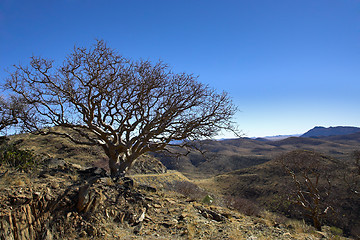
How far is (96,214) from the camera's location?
21.9 feet

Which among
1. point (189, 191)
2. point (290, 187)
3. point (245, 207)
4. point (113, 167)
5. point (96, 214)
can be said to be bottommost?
point (290, 187)

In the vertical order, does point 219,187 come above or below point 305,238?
below

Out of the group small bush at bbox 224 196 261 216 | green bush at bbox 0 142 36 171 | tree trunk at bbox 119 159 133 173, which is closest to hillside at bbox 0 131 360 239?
small bush at bbox 224 196 261 216

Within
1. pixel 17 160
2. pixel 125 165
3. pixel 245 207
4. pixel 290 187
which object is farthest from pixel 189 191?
pixel 290 187

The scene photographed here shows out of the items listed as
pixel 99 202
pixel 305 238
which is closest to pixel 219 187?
pixel 305 238

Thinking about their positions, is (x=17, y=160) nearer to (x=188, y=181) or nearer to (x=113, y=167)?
(x=113, y=167)

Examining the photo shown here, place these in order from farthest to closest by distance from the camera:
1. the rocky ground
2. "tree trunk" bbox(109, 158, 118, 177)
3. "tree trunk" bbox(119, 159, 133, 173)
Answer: "tree trunk" bbox(119, 159, 133, 173) < "tree trunk" bbox(109, 158, 118, 177) < the rocky ground

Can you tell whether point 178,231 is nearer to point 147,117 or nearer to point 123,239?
point 123,239

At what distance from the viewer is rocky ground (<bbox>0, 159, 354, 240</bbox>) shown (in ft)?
18.4

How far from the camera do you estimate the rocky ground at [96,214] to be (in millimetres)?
5594

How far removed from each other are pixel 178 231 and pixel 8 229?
473cm

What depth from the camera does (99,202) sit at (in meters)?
7.06

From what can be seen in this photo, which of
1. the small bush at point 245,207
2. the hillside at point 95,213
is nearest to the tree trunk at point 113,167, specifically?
the hillside at point 95,213

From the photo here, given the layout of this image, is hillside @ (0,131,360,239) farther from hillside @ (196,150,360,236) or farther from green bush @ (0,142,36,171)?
green bush @ (0,142,36,171)
